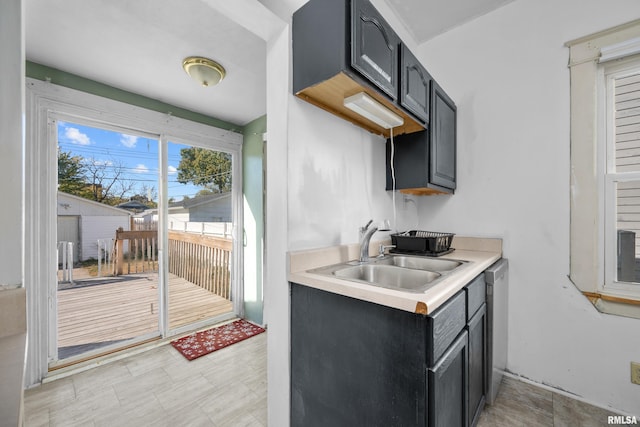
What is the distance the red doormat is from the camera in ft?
7.90

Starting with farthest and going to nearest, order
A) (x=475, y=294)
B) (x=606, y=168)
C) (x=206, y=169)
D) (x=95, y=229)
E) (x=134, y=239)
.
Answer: (x=206, y=169), (x=134, y=239), (x=95, y=229), (x=606, y=168), (x=475, y=294)

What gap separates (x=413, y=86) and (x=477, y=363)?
160cm

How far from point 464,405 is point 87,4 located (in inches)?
114

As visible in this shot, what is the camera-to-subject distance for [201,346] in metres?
2.49

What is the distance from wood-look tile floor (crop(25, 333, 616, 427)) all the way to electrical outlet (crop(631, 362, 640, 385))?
249mm

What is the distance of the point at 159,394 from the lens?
72.0 inches

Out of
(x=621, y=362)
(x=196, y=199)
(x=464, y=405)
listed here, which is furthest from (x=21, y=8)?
(x=621, y=362)

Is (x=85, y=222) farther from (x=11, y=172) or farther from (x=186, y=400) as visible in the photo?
(x=11, y=172)

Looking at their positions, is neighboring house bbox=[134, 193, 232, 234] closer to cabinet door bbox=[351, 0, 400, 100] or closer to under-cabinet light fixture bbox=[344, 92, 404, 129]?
under-cabinet light fixture bbox=[344, 92, 404, 129]

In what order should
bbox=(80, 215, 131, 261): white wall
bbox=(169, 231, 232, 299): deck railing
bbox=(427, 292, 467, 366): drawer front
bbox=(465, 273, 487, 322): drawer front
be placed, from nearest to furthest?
bbox=(427, 292, 467, 366): drawer front < bbox=(465, 273, 487, 322): drawer front < bbox=(80, 215, 131, 261): white wall < bbox=(169, 231, 232, 299): deck railing

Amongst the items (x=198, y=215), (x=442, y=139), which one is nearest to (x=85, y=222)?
(x=198, y=215)

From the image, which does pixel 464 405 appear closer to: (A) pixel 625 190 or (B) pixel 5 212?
(A) pixel 625 190

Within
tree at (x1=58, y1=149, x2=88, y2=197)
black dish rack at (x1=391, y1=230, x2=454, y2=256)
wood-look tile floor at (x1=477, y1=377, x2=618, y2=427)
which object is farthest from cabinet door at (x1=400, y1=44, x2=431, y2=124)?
tree at (x1=58, y1=149, x2=88, y2=197)

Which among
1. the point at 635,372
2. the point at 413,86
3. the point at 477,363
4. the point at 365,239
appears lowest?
the point at 635,372
